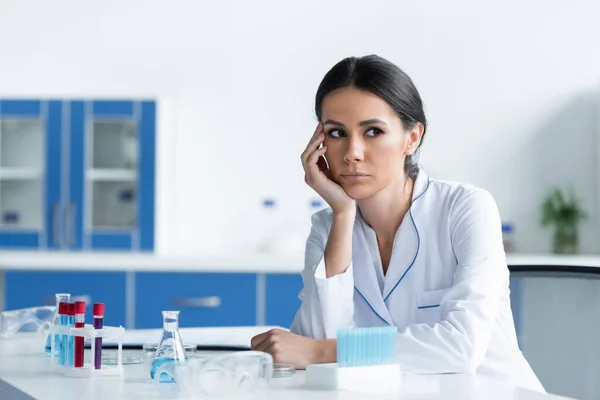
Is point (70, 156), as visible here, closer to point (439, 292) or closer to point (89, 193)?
point (89, 193)

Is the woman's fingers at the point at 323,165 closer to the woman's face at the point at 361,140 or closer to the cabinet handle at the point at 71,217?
the woman's face at the point at 361,140

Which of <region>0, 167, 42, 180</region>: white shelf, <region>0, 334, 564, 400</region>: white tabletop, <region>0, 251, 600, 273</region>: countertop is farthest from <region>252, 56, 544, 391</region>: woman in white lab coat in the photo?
<region>0, 167, 42, 180</region>: white shelf

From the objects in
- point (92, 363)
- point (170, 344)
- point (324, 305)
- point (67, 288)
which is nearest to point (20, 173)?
point (67, 288)

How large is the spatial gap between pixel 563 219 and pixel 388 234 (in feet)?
8.99

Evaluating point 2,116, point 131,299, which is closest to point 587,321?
point 131,299

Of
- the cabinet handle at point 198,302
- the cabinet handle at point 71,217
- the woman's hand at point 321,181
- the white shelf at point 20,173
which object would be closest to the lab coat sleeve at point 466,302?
the woman's hand at point 321,181

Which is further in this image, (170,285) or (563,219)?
(563,219)

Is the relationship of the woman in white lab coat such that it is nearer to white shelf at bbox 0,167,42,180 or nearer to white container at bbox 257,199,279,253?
white container at bbox 257,199,279,253

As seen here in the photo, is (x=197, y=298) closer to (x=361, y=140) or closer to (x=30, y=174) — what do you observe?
(x=30, y=174)

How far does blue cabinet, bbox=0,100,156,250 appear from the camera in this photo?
4.54 metres

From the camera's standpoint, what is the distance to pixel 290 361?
1.71 meters

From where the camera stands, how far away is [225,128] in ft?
16.1

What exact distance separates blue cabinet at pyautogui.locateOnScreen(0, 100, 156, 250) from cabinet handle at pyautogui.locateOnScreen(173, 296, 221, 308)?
37 centimetres

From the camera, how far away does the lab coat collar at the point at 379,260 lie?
6.65 feet
